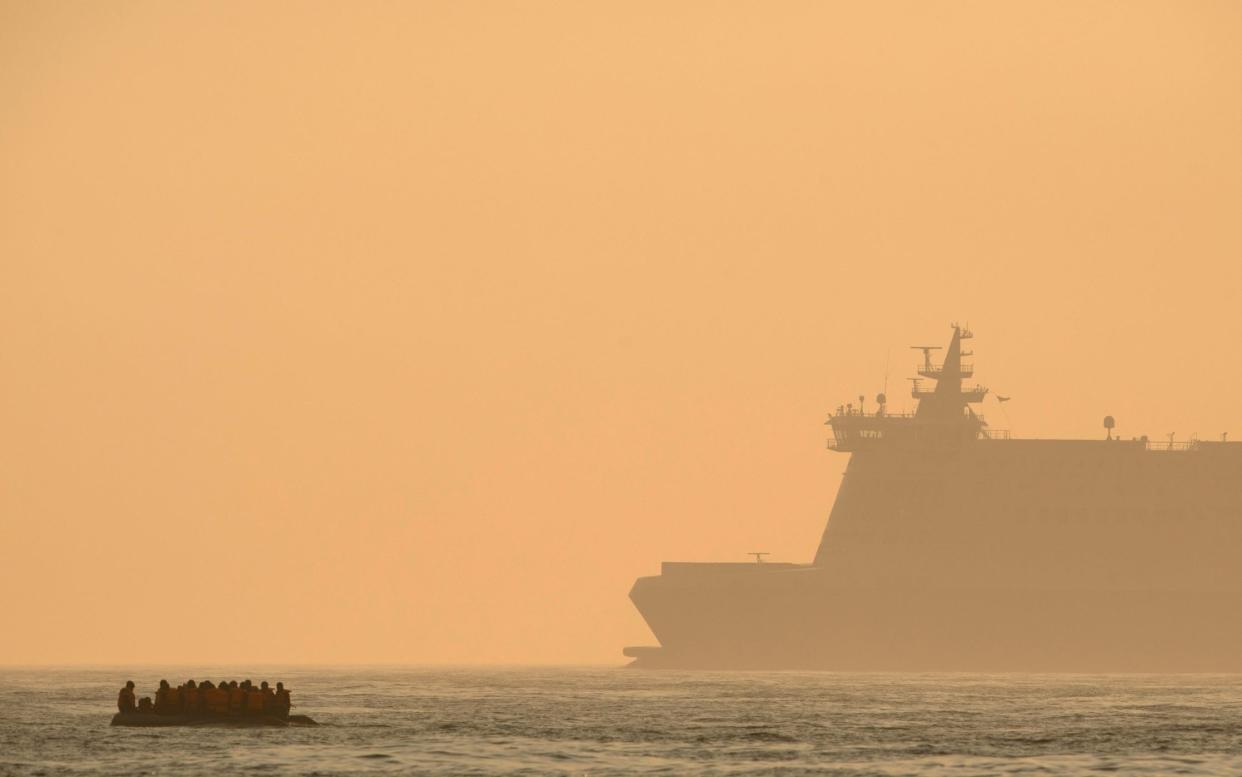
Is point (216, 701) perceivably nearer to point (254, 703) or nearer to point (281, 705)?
point (254, 703)

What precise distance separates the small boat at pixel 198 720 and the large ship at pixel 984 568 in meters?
56.1

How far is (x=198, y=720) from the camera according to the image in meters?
90.6

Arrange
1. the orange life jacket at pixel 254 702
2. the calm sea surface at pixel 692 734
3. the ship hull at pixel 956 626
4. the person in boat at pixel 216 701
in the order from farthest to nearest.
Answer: the ship hull at pixel 956 626, the person in boat at pixel 216 701, the orange life jacket at pixel 254 702, the calm sea surface at pixel 692 734

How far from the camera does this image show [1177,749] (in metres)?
80.4

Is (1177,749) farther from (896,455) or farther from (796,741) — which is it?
(896,455)

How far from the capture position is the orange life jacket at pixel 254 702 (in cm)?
9081

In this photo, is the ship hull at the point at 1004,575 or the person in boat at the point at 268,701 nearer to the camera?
the person in boat at the point at 268,701

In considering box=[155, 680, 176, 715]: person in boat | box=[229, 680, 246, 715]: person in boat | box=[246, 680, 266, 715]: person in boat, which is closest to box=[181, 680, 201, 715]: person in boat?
box=[155, 680, 176, 715]: person in boat

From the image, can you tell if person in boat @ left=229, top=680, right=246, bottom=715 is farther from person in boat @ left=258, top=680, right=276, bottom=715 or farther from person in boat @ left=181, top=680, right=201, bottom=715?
person in boat @ left=181, top=680, right=201, bottom=715

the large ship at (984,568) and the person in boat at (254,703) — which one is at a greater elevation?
the large ship at (984,568)

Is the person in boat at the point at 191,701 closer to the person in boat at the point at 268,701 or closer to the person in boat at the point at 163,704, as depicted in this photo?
the person in boat at the point at 163,704

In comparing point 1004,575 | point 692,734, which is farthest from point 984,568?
point 692,734

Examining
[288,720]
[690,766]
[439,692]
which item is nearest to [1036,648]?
[439,692]

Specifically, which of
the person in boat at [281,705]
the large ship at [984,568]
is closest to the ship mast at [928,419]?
the large ship at [984,568]
